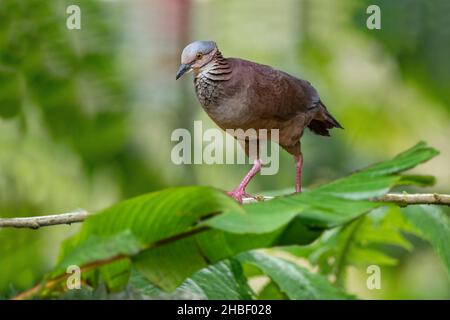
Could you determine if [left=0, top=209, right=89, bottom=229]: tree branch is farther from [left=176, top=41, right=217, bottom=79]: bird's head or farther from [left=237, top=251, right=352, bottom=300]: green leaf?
[left=176, top=41, right=217, bottom=79]: bird's head

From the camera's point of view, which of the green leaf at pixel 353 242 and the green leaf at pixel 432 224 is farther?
the green leaf at pixel 353 242

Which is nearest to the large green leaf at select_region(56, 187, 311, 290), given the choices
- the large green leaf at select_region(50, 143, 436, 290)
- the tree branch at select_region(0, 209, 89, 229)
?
the large green leaf at select_region(50, 143, 436, 290)

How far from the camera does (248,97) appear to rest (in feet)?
3.29

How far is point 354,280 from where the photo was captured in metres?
1.51

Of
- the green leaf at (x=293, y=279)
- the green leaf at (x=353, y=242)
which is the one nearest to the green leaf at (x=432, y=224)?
the green leaf at (x=353, y=242)

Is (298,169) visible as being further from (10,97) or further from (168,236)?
(168,236)

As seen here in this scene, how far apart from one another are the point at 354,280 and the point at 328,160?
24 cm

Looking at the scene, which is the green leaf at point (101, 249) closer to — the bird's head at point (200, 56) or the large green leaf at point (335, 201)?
the large green leaf at point (335, 201)

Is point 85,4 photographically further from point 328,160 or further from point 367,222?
point 367,222

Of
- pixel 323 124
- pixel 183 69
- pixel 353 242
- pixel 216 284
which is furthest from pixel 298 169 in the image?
pixel 216 284

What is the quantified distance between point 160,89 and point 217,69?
0.54 m

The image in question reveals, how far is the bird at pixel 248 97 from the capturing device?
955mm

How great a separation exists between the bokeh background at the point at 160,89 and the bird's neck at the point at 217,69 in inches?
15.7
